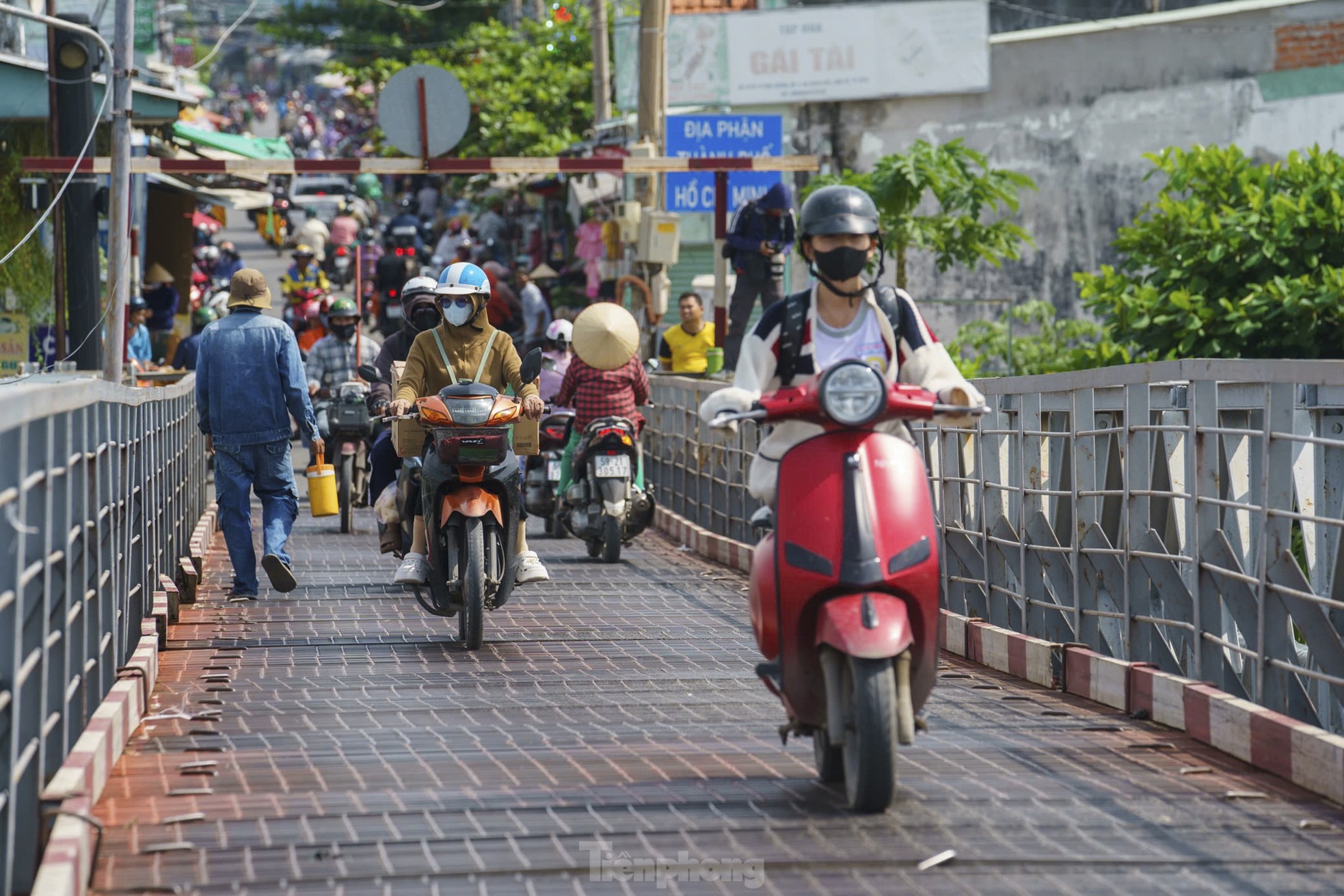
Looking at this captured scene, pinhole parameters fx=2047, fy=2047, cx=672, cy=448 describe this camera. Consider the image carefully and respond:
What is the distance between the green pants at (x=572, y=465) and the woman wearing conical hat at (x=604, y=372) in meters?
0.01

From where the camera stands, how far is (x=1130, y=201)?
2742 centimetres

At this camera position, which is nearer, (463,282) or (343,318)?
(463,282)

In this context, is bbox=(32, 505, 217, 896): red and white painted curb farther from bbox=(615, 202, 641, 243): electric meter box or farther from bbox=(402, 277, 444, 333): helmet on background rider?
bbox=(615, 202, 641, 243): electric meter box

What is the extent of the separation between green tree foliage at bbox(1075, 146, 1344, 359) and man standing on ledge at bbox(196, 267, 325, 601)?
7421 mm

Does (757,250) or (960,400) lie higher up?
(757,250)

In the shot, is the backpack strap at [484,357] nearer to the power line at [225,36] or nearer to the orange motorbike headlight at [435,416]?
the orange motorbike headlight at [435,416]

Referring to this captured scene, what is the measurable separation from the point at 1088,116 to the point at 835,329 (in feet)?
73.5

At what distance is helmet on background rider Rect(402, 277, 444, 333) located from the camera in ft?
37.0

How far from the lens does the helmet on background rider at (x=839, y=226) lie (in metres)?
6.02

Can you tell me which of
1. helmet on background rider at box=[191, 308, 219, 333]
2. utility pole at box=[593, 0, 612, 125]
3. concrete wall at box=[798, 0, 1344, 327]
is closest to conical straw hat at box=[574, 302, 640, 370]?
helmet on background rider at box=[191, 308, 219, 333]

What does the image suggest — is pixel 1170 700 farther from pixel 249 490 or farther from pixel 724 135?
pixel 724 135

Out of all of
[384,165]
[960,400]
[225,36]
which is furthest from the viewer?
[225,36]

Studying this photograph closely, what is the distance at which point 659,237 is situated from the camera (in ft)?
66.8

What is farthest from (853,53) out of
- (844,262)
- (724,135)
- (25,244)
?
(844,262)
